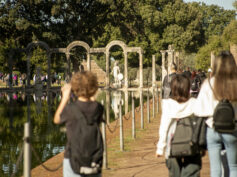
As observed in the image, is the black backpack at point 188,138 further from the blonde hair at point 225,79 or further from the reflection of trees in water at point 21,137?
the reflection of trees in water at point 21,137

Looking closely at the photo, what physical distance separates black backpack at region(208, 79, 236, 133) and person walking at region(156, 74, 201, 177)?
11.4 inches

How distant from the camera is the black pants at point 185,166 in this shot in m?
4.91

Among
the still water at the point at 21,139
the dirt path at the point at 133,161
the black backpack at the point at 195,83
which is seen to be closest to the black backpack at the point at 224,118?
the dirt path at the point at 133,161

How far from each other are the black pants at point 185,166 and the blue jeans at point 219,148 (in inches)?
7.9

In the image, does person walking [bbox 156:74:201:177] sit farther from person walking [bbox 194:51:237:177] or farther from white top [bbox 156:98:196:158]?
person walking [bbox 194:51:237:177]

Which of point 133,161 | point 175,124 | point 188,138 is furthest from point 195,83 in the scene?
point 188,138

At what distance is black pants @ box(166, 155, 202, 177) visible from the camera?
4914 mm

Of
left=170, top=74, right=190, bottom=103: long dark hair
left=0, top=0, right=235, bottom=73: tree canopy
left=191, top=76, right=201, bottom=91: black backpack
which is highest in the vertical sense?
left=0, top=0, right=235, bottom=73: tree canopy

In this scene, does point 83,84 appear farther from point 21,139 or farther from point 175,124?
point 21,139

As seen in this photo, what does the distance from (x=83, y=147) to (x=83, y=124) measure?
0.68ft

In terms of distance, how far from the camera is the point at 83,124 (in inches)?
167

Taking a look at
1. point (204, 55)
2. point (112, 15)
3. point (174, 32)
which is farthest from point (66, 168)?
point (174, 32)

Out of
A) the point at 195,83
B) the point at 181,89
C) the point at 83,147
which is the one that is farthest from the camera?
the point at 195,83

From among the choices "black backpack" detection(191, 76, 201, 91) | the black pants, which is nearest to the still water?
the black pants
